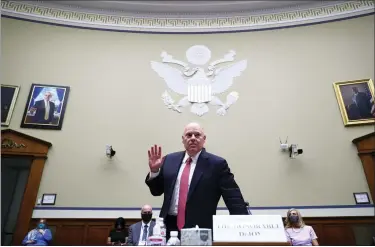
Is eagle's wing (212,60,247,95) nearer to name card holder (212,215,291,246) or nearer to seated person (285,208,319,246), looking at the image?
seated person (285,208,319,246)

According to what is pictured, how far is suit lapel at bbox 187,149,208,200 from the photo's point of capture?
2.36 meters

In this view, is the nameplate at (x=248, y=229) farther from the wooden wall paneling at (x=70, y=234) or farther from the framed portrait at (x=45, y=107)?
the framed portrait at (x=45, y=107)

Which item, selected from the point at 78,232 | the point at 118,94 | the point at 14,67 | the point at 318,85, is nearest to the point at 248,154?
the point at 318,85

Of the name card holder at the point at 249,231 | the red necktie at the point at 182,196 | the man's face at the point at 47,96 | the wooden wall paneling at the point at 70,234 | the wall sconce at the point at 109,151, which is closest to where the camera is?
the name card holder at the point at 249,231

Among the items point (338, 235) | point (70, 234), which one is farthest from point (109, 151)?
point (338, 235)

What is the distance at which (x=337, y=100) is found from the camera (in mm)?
7555

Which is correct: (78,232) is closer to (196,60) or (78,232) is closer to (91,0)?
(196,60)

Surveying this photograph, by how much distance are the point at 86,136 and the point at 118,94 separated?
51.9 inches

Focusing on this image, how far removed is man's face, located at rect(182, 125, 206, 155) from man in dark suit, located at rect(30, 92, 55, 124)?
5.84 metres

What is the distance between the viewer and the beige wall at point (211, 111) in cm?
697

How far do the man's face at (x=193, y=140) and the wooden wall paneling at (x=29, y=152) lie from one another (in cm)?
540

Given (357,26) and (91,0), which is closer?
(357,26)

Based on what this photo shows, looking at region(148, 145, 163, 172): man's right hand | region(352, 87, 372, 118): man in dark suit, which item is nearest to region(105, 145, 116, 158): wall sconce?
region(148, 145, 163, 172): man's right hand

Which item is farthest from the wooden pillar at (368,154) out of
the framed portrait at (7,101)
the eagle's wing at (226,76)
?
the framed portrait at (7,101)
